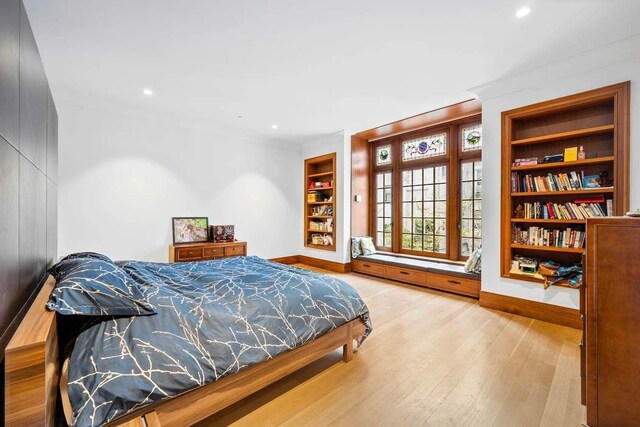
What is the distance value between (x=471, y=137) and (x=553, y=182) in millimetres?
1642

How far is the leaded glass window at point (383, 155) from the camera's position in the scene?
5430 mm

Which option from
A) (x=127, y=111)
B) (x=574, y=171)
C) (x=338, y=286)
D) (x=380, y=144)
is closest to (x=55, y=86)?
(x=127, y=111)

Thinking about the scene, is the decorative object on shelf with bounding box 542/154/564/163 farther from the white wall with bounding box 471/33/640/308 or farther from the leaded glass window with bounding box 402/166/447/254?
the leaded glass window with bounding box 402/166/447/254

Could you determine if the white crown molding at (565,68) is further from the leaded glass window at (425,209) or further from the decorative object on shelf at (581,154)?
the leaded glass window at (425,209)

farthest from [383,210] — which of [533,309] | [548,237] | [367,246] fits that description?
[533,309]

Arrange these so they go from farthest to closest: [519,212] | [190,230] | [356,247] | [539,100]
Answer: [356,247], [190,230], [519,212], [539,100]

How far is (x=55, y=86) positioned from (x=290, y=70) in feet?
9.47

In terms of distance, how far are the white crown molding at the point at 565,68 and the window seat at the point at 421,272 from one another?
7.74ft

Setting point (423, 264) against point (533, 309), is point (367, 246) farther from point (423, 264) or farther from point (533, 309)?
point (533, 309)

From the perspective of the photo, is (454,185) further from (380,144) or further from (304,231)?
(304,231)

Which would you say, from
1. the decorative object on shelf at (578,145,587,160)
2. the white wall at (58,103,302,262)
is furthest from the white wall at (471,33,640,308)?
the white wall at (58,103,302,262)

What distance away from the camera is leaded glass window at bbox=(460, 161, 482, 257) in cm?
428

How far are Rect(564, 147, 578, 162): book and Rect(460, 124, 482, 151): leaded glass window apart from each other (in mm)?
1392

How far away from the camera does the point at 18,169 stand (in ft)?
4.57
